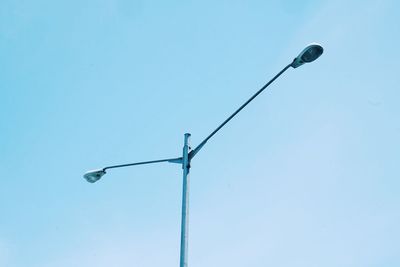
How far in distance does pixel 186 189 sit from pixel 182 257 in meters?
1.25

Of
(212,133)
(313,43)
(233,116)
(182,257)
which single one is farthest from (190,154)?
(313,43)

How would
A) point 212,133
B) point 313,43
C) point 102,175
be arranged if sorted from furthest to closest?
point 102,175 < point 212,133 < point 313,43

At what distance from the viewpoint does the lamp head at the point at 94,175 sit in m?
9.57

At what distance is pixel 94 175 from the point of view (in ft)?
31.7

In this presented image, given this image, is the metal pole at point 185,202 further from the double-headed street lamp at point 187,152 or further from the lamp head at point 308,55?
the lamp head at point 308,55

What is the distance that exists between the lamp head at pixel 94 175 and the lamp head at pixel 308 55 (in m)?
4.77

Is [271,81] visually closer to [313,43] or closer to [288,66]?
[288,66]

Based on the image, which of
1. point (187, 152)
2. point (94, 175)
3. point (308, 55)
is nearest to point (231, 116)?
point (187, 152)

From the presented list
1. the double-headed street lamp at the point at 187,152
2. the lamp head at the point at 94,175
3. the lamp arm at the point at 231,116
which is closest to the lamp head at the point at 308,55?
the double-headed street lamp at the point at 187,152

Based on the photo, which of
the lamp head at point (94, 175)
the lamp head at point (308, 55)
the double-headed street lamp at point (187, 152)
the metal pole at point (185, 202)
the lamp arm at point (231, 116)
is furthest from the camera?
the lamp head at point (94, 175)

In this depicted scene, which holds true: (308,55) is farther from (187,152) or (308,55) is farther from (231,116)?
(187,152)

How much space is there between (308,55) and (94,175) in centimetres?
528

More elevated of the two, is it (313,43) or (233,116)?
(313,43)

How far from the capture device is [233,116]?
26.0 ft
